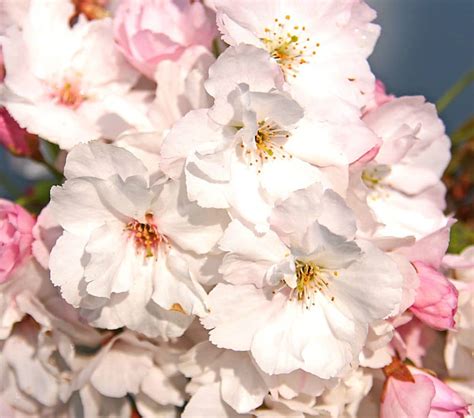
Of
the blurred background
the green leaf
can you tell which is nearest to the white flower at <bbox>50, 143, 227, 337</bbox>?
the green leaf

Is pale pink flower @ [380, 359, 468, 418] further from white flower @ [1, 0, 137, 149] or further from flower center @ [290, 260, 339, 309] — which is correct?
white flower @ [1, 0, 137, 149]

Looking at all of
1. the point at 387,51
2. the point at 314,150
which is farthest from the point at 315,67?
the point at 387,51

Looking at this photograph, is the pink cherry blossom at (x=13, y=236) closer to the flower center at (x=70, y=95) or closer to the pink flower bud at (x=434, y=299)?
the flower center at (x=70, y=95)

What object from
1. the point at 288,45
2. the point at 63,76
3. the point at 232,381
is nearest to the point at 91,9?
the point at 63,76

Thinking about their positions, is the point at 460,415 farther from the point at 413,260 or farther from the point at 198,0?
the point at 198,0

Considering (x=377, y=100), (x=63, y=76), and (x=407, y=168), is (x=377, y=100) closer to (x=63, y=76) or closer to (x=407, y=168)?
(x=407, y=168)
